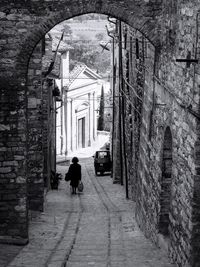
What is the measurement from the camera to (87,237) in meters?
11.8

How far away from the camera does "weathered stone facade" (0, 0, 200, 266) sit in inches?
323

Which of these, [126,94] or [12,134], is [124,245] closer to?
[12,134]

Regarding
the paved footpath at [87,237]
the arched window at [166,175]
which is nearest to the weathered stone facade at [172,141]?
the arched window at [166,175]

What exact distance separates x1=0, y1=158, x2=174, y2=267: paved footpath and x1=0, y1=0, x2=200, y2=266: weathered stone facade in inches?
16.1

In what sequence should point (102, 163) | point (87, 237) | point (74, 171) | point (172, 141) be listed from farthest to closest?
point (102, 163) < point (74, 171) < point (87, 237) < point (172, 141)

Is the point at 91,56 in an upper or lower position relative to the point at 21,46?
upper

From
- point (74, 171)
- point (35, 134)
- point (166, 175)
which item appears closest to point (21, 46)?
point (166, 175)

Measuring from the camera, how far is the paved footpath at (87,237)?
30.9 feet

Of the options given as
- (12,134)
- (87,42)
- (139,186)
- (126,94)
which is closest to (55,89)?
(126,94)

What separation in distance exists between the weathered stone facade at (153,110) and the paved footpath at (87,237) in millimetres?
409

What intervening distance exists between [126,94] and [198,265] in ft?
38.7

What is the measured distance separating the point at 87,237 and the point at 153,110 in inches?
102

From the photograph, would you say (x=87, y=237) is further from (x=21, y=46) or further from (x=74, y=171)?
(x=74, y=171)

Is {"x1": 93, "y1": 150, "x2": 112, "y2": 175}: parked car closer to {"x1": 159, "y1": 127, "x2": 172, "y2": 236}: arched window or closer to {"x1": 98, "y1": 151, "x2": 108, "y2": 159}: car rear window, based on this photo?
{"x1": 98, "y1": 151, "x2": 108, "y2": 159}: car rear window
